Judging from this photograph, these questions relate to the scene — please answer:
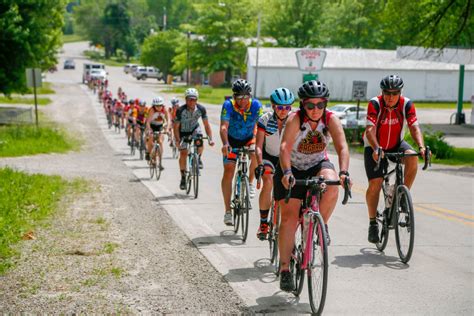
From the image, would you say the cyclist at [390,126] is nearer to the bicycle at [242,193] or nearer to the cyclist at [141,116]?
the bicycle at [242,193]

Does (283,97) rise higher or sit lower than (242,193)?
higher

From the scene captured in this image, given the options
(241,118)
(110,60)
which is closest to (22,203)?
(241,118)

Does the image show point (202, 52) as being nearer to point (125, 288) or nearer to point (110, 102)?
point (110, 102)

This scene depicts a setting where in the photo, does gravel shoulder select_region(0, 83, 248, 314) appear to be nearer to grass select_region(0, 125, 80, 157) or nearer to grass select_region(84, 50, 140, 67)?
grass select_region(0, 125, 80, 157)

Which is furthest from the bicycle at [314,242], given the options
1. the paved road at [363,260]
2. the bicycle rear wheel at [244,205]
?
the bicycle rear wheel at [244,205]

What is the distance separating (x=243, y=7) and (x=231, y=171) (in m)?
80.8

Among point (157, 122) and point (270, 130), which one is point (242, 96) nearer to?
point (270, 130)

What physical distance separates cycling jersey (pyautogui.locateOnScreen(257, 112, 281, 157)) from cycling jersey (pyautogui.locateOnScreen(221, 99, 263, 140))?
4.64 ft

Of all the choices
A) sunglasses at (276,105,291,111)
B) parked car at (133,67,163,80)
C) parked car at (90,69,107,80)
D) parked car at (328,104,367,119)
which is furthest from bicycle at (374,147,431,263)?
parked car at (133,67,163,80)

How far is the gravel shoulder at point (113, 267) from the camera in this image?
6875 mm

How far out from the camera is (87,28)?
17475cm

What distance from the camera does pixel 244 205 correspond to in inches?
397

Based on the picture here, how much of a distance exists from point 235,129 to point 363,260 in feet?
9.18

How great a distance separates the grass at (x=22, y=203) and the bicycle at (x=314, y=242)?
338cm
